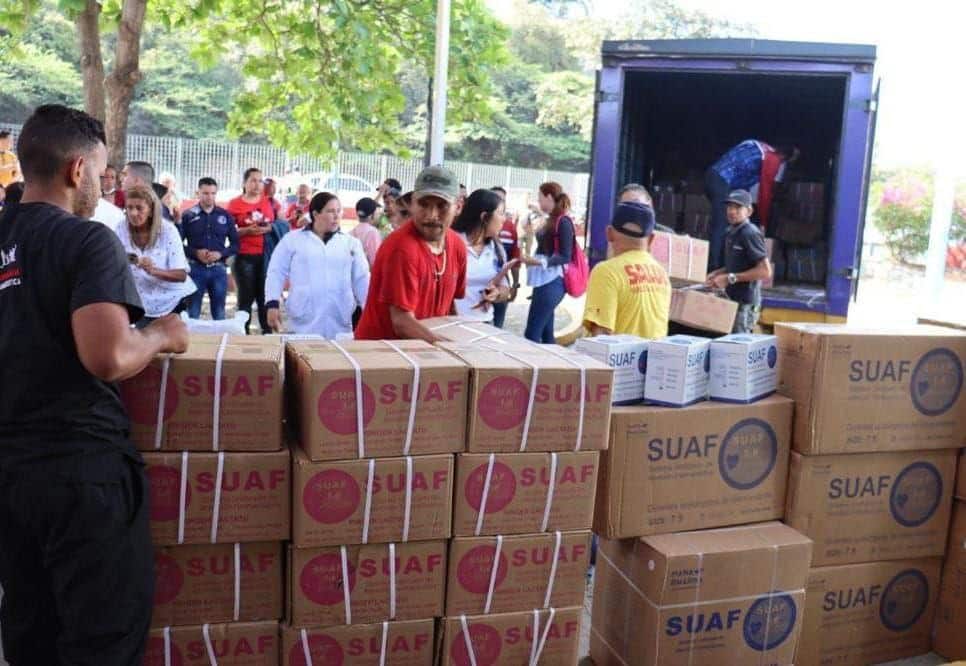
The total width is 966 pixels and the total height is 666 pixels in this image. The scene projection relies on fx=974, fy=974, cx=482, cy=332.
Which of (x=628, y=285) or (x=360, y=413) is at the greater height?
(x=628, y=285)

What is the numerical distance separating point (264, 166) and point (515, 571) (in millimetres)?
25128

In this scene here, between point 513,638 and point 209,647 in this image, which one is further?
point 513,638

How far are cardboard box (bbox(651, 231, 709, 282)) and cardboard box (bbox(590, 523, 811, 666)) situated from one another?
14.4ft

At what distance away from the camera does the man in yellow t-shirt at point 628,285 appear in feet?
14.2

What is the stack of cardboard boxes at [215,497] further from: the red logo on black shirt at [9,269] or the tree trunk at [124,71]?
the tree trunk at [124,71]

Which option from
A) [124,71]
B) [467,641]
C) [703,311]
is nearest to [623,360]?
[467,641]

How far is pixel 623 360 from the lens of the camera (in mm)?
3393

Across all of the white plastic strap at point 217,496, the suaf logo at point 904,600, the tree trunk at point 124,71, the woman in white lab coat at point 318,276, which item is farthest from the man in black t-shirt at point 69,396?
the tree trunk at point 124,71

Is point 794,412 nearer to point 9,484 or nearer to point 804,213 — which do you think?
point 9,484

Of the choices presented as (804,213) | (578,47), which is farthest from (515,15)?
(804,213)

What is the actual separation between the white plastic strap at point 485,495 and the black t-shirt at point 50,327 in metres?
1.13

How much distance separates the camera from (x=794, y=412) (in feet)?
11.8

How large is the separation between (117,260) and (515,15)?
41817 mm

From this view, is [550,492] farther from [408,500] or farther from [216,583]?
[216,583]
